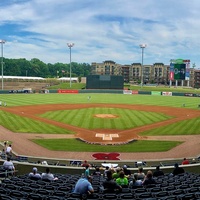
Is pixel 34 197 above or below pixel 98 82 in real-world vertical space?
below

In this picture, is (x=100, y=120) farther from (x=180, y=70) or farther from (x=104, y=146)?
(x=180, y=70)

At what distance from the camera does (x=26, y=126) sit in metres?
37.5

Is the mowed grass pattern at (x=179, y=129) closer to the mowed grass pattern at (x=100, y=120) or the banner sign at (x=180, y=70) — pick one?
the mowed grass pattern at (x=100, y=120)

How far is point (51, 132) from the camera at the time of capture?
113ft

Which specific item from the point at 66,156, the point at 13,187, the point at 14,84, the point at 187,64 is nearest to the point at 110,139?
the point at 66,156

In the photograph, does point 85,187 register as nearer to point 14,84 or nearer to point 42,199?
point 42,199

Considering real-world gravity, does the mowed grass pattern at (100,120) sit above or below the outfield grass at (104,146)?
above

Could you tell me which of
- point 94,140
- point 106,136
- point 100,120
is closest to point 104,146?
point 94,140

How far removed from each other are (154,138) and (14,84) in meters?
103

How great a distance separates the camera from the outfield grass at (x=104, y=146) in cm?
2747

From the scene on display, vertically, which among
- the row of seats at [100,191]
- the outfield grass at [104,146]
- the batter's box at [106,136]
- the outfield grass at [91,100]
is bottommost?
the outfield grass at [104,146]

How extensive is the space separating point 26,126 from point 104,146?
13.4 meters

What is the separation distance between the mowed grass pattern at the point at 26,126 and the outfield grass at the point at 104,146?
14.7 ft

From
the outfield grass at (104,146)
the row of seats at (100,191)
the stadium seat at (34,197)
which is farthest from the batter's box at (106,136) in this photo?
the stadium seat at (34,197)
